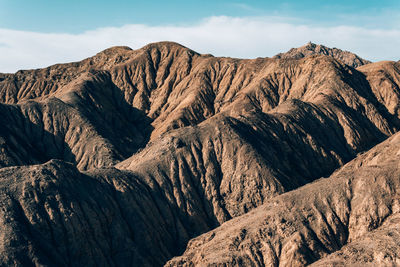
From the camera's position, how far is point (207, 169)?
270 ft

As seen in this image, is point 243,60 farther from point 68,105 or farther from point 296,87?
point 68,105

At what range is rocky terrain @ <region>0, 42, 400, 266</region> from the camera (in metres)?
59.2

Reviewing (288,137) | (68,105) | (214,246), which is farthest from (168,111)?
(214,246)

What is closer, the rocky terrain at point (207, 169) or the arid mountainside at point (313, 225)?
the arid mountainside at point (313, 225)

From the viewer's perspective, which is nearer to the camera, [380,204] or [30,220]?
[30,220]

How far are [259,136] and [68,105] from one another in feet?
170

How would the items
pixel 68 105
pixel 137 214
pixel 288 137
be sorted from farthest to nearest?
pixel 68 105 < pixel 288 137 < pixel 137 214

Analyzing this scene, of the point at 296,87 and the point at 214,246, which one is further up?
the point at 296,87

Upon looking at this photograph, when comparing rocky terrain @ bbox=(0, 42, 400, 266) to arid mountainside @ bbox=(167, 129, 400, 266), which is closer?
arid mountainside @ bbox=(167, 129, 400, 266)

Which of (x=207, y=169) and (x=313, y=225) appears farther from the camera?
(x=207, y=169)

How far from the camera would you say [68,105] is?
4813 inches

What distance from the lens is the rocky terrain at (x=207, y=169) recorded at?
59250 mm

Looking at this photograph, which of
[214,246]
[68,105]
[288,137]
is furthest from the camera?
[68,105]

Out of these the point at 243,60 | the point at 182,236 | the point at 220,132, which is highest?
the point at 243,60
